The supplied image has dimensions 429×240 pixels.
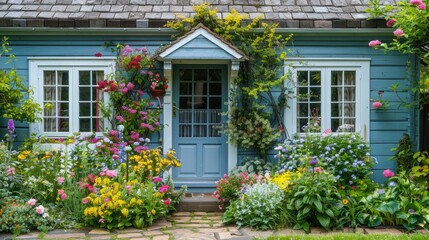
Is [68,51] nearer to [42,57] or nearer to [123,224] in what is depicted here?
[42,57]

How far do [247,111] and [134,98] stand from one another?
79.9 inches

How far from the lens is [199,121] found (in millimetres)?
9344

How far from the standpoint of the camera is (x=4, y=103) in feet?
27.7

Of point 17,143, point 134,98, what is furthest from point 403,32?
point 17,143

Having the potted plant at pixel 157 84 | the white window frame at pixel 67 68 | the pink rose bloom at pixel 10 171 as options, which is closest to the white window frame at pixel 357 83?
the potted plant at pixel 157 84

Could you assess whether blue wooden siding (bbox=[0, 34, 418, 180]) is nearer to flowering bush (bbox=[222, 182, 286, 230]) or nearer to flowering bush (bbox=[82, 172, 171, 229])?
flowering bush (bbox=[222, 182, 286, 230])

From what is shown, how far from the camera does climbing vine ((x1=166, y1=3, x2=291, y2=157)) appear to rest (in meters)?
8.84

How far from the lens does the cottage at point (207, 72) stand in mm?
9055

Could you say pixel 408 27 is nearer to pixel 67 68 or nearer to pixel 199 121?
pixel 199 121

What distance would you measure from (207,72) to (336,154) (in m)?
2.81

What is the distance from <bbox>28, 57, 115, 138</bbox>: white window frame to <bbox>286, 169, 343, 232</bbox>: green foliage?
151 inches

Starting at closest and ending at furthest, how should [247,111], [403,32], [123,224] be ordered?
[123,224] < [403,32] < [247,111]

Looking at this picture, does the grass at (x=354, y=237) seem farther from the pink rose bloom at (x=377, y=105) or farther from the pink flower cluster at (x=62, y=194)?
the pink rose bloom at (x=377, y=105)

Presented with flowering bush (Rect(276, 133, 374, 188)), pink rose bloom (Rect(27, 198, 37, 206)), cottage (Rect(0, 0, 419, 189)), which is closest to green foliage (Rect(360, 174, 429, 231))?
flowering bush (Rect(276, 133, 374, 188))
